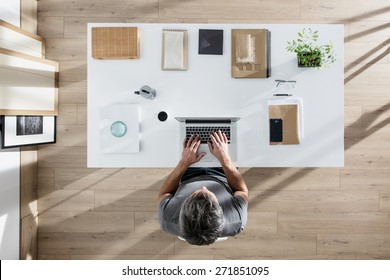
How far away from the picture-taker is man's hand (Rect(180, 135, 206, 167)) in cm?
181

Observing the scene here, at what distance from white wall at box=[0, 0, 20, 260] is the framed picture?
0.22m

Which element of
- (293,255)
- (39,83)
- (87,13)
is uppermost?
(87,13)

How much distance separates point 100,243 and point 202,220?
1.37 m

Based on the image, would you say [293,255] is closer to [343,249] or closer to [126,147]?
[343,249]

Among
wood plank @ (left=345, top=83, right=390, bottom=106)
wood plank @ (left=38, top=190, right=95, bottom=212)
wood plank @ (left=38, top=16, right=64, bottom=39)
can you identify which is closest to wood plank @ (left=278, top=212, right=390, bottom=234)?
wood plank @ (left=345, top=83, right=390, bottom=106)

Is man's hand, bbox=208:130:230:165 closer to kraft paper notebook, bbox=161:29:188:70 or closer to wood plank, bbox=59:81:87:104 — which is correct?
kraft paper notebook, bbox=161:29:188:70

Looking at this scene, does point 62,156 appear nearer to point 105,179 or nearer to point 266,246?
point 105,179

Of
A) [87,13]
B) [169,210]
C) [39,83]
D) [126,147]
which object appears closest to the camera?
[169,210]

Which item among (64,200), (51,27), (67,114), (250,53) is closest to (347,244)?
(250,53)

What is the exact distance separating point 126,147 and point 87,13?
1312 millimetres

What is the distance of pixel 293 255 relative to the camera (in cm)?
256

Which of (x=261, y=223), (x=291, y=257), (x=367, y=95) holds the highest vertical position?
(x=367, y=95)

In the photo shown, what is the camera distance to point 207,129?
184 cm

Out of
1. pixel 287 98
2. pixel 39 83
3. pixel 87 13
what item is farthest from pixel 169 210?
pixel 87 13
